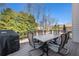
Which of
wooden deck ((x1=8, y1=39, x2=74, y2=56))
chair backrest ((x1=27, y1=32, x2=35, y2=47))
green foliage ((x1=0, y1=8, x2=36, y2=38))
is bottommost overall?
wooden deck ((x1=8, y1=39, x2=74, y2=56))

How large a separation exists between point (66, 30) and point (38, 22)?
1.77 feet

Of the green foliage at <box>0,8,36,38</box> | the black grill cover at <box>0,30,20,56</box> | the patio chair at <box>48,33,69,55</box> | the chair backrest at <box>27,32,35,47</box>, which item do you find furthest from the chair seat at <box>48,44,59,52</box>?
the black grill cover at <box>0,30,20,56</box>

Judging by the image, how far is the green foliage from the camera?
10.8 feet

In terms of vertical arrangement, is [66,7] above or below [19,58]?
above

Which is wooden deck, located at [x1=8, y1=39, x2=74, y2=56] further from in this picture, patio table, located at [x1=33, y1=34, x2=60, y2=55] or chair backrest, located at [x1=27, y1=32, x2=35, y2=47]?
patio table, located at [x1=33, y1=34, x2=60, y2=55]

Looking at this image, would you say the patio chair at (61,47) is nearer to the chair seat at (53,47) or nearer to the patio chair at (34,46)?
the chair seat at (53,47)

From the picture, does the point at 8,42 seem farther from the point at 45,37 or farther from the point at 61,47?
the point at 61,47

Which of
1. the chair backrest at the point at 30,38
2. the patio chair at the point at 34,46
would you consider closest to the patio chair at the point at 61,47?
the patio chair at the point at 34,46

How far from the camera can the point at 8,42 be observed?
3324 mm

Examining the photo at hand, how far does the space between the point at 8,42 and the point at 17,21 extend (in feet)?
1.39

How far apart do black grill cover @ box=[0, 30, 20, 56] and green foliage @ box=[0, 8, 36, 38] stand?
0.31 feet

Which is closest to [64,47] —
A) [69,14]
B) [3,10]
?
[69,14]

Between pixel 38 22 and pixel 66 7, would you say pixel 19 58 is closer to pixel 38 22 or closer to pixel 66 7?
pixel 38 22

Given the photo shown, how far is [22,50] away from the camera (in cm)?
335
